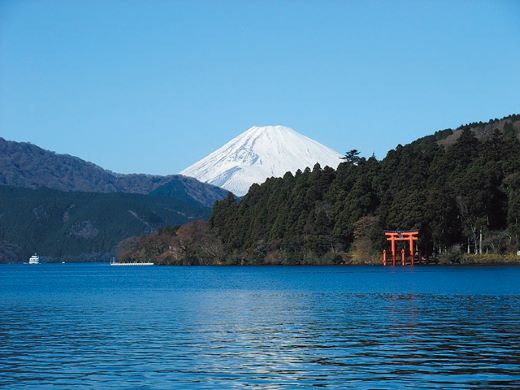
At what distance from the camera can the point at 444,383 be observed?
2508cm

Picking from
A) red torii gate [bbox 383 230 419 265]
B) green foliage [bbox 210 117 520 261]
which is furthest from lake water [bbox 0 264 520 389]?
green foliage [bbox 210 117 520 261]

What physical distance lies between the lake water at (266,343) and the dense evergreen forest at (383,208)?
73.8 metres

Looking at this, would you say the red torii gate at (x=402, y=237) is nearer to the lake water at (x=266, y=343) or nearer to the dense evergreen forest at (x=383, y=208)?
the dense evergreen forest at (x=383, y=208)

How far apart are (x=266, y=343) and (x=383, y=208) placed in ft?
364

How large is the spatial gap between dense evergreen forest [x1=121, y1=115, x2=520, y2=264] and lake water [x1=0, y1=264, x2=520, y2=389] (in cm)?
7377

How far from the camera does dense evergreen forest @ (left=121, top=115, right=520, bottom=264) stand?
132 metres

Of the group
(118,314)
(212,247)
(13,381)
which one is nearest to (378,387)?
(13,381)

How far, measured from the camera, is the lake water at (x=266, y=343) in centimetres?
2633

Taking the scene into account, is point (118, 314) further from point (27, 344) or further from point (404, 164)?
point (404, 164)

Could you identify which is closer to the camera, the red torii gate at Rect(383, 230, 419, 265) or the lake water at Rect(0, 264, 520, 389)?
the lake water at Rect(0, 264, 520, 389)

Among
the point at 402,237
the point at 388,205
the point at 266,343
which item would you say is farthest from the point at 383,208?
the point at 266,343

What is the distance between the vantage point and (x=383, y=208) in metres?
144

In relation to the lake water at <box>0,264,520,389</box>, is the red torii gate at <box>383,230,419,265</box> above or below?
above

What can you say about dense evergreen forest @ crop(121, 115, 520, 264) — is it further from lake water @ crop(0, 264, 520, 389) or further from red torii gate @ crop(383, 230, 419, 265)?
lake water @ crop(0, 264, 520, 389)
